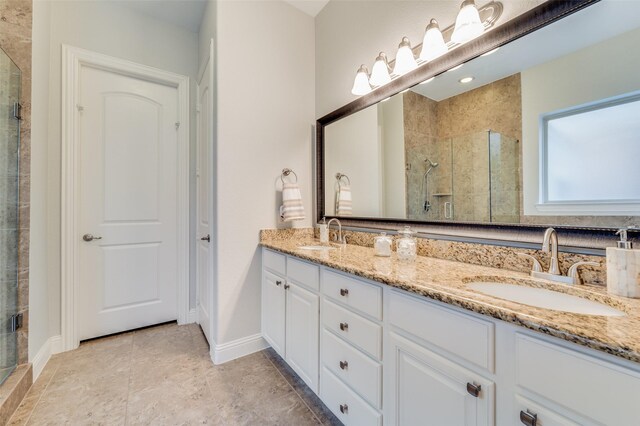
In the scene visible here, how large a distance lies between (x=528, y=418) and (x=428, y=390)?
29 centimetres

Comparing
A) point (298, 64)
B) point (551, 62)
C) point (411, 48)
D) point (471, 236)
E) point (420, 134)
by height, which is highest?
point (298, 64)

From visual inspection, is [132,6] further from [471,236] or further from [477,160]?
Result: [471,236]

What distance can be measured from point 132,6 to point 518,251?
10.9 ft

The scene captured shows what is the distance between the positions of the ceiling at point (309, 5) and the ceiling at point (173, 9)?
0.76 m

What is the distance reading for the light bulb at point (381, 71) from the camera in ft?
5.41

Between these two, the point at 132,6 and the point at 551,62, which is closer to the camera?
the point at 551,62

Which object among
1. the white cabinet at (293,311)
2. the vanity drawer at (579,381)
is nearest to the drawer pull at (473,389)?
the vanity drawer at (579,381)

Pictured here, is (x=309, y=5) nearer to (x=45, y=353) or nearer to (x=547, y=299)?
(x=547, y=299)

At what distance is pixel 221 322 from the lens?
1915 millimetres

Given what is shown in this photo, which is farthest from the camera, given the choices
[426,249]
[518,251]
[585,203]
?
[426,249]

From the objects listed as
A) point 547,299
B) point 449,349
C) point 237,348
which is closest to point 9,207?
point 237,348

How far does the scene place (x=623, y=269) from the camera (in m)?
0.80

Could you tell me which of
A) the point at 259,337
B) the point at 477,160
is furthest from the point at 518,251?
the point at 259,337

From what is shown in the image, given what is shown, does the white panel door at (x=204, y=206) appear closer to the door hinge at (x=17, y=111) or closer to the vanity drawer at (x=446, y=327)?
the door hinge at (x=17, y=111)
